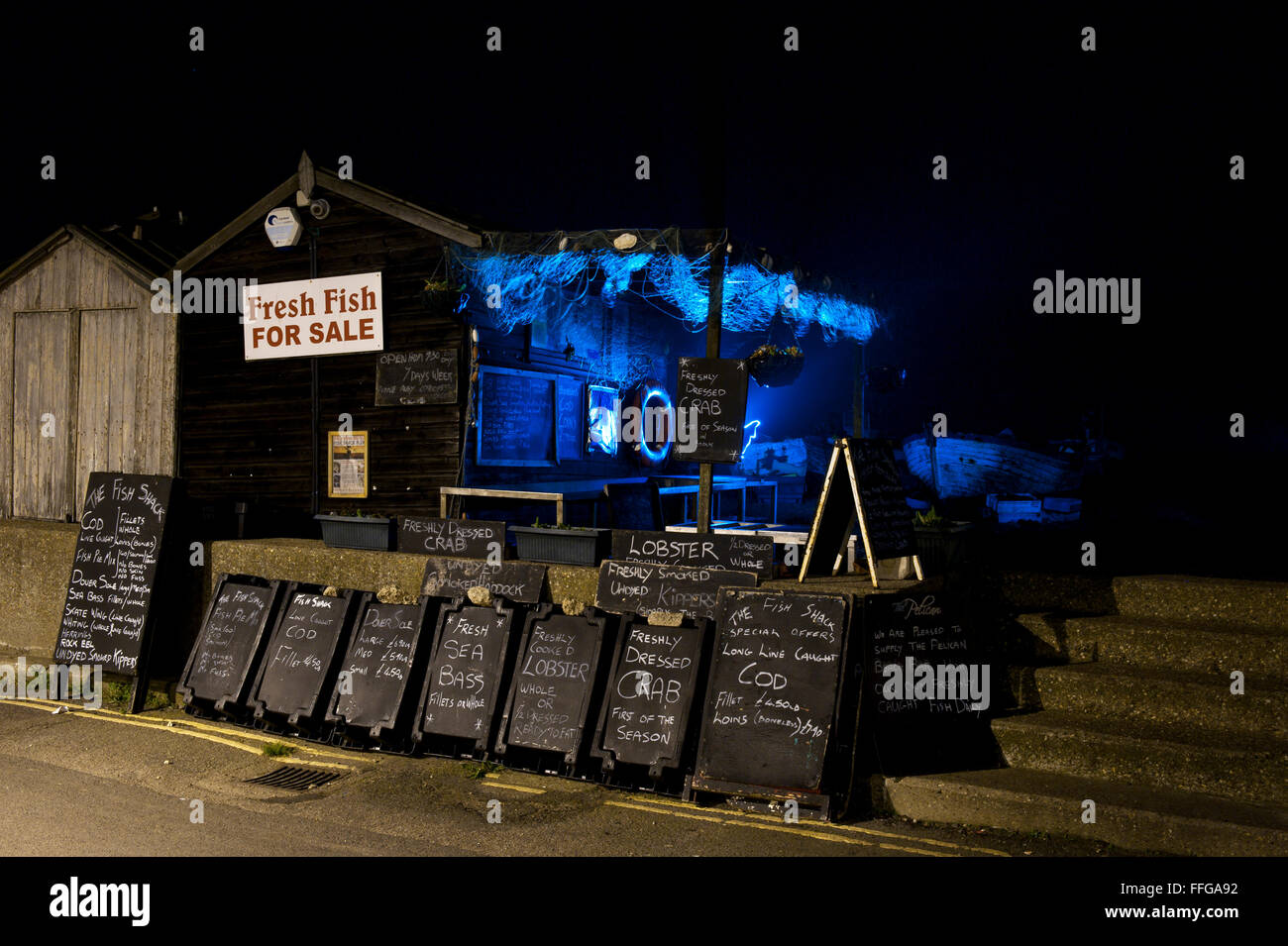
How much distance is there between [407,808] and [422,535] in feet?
9.61

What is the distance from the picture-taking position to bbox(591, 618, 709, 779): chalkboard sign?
6.21m

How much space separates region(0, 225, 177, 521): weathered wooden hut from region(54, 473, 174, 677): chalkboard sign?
11.9 feet

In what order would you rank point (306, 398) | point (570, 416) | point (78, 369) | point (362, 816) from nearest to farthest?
point (362, 816) → point (306, 398) → point (570, 416) → point (78, 369)

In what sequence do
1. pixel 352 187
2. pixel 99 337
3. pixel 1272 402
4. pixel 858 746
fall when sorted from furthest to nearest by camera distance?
pixel 1272 402, pixel 99 337, pixel 352 187, pixel 858 746

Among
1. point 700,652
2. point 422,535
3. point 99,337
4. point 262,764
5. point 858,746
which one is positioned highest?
point 99,337

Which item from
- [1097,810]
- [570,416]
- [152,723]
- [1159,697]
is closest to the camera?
[1097,810]

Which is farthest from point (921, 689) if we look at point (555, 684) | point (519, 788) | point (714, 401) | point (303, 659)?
point (303, 659)

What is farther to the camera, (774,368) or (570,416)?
(570,416)

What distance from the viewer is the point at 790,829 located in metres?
5.53

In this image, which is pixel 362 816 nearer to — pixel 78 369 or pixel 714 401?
pixel 714 401

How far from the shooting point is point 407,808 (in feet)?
19.6

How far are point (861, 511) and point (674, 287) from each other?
3.89 meters
